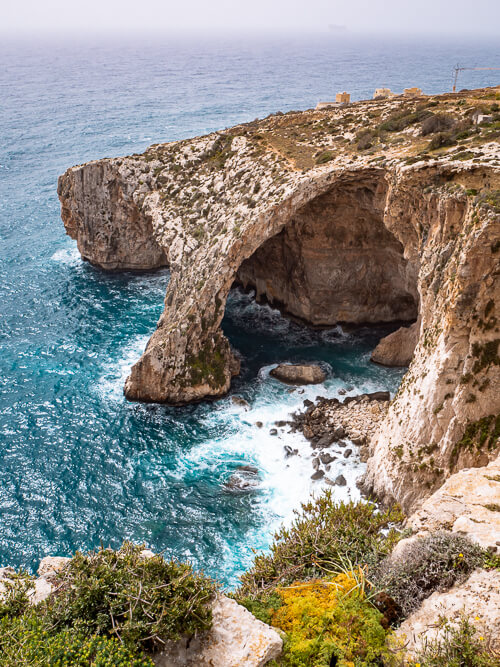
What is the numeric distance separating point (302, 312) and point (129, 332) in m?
18.5

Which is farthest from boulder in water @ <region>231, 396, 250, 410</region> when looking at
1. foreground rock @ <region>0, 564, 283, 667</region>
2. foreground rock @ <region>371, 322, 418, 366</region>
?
foreground rock @ <region>0, 564, 283, 667</region>

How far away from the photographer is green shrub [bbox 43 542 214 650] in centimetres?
1487

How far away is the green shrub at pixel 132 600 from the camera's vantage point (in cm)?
1487

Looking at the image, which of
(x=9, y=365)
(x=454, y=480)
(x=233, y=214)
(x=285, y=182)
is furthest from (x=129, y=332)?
(x=454, y=480)

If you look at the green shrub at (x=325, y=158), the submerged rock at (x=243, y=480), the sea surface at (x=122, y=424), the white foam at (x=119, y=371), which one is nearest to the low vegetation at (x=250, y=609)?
the sea surface at (x=122, y=424)

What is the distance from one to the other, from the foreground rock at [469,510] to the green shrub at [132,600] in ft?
26.9

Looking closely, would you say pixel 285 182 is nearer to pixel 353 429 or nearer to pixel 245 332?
pixel 245 332

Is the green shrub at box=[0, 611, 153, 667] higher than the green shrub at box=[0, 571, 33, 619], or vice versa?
the green shrub at box=[0, 611, 153, 667]

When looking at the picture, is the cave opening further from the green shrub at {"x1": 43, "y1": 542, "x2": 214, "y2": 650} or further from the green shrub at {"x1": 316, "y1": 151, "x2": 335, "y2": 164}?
the green shrub at {"x1": 43, "y1": 542, "x2": 214, "y2": 650}

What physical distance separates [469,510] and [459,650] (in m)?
6.68

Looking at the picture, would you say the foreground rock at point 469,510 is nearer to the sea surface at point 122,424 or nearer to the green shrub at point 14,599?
the green shrub at point 14,599

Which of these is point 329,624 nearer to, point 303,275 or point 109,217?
point 303,275

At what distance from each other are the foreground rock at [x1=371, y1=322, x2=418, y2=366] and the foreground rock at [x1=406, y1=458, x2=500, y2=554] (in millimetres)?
25502

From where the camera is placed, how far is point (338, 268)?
2094 inches
